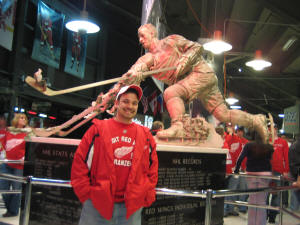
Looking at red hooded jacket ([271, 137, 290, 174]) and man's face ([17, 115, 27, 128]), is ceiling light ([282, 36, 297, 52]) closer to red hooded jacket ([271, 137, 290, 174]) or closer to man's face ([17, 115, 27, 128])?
red hooded jacket ([271, 137, 290, 174])

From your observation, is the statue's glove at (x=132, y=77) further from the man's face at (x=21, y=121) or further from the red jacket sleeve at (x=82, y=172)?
the man's face at (x=21, y=121)

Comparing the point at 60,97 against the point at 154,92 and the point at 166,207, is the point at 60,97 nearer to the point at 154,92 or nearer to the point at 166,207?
the point at 154,92

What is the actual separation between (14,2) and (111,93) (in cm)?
644

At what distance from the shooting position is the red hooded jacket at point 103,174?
2.09m

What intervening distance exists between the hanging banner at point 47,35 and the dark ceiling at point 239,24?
79.4 inches

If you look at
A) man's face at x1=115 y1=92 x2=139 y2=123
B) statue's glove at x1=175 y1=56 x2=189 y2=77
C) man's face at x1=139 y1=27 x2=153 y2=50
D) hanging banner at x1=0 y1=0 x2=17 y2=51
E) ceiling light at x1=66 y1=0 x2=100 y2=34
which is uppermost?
hanging banner at x1=0 y1=0 x2=17 y2=51

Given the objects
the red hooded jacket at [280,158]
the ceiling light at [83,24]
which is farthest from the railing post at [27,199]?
the red hooded jacket at [280,158]

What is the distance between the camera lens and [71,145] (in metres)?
3.54

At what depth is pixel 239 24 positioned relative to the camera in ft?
35.4

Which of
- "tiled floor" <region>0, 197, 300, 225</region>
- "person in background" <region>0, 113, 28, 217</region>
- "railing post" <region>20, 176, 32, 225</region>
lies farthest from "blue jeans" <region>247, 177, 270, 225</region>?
"person in background" <region>0, 113, 28, 217</region>

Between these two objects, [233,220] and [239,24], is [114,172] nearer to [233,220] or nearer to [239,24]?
[233,220]

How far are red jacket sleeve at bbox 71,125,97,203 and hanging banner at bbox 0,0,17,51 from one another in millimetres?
7496

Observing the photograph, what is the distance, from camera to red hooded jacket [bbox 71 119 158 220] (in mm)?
2092

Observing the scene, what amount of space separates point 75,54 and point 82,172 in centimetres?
1086
